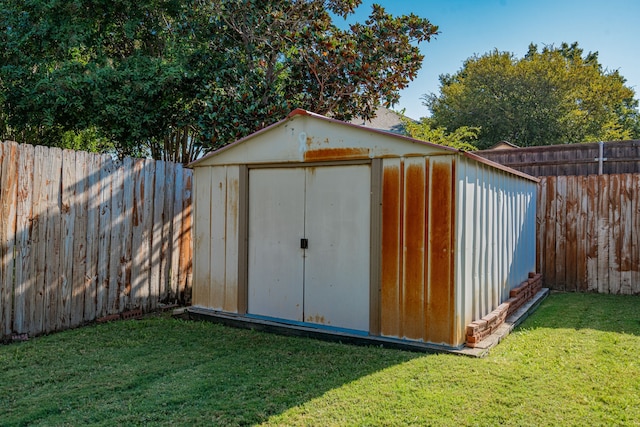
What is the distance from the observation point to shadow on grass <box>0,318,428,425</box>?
303cm

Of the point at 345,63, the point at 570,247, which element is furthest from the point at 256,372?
the point at 570,247

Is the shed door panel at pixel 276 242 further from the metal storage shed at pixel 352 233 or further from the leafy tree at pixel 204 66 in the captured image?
the leafy tree at pixel 204 66

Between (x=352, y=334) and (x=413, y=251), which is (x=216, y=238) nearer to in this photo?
(x=352, y=334)

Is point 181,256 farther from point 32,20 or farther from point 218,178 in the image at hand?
point 32,20

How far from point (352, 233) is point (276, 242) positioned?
3.31 feet

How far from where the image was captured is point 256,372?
3785mm

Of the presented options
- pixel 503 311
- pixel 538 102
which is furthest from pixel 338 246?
pixel 538 102

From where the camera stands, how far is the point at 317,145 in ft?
16.5

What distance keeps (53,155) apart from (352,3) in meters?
5.80

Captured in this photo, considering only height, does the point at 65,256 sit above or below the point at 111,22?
below

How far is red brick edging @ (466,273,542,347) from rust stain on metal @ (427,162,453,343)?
0.28m

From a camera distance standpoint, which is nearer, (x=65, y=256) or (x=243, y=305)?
(x=65, y=256)

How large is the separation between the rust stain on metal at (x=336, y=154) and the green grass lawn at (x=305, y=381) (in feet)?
6.38

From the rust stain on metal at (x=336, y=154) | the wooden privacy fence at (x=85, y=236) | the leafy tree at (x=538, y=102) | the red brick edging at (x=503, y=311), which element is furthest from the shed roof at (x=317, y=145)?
the leafy tree at (x=538, y=102)
